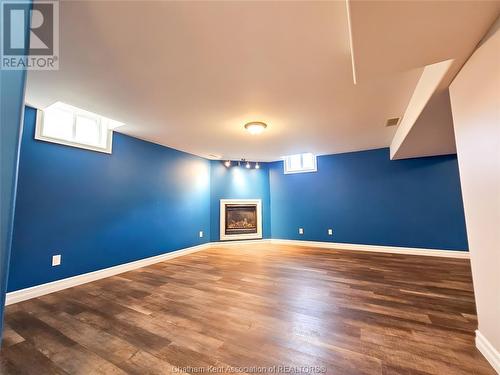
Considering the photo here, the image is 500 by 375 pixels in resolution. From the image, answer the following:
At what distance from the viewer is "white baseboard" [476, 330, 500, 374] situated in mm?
1237

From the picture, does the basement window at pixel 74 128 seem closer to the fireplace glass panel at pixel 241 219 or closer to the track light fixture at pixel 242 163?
the track light fixture at pixel 242 163

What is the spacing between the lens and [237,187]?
225 inches

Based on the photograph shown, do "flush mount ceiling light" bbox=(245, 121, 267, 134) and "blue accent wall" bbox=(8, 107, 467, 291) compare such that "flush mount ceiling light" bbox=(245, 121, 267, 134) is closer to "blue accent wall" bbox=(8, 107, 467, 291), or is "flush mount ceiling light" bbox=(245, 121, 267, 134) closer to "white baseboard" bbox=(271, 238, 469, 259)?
"blue accent wall" bbox=(8, 107, 467, 291)

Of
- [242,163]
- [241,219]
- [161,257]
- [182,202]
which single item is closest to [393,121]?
[242,163]

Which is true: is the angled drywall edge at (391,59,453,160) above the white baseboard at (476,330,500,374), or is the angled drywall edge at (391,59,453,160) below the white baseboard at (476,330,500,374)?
above

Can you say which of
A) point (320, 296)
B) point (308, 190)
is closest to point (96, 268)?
point (320, 296)

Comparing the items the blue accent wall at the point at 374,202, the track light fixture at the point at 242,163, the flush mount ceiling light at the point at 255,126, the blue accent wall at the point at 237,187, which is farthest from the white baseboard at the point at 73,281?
the blue accent wall at the point at 374,202

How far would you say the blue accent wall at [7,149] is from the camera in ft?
3.09

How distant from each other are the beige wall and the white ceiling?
19 centimetres

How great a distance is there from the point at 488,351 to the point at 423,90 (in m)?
2.21

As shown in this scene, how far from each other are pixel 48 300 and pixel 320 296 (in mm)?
3139

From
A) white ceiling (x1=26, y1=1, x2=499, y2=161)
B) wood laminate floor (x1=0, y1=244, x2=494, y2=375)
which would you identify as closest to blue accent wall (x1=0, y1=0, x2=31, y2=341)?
white ceiling (x1=26, y1=1, x2=499, y2=161)

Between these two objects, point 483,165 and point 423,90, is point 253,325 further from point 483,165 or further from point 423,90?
point 423,90

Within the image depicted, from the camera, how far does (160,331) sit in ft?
5.57
